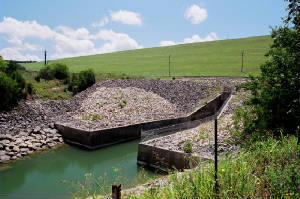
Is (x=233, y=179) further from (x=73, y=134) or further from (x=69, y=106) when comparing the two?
(x=69, y=106)

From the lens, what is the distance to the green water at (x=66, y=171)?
1042 cm

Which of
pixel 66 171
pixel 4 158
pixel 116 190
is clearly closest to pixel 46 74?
pixel 4 158

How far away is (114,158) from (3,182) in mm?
5391

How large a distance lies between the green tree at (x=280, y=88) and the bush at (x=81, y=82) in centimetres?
2133

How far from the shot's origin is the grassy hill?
5331 cm

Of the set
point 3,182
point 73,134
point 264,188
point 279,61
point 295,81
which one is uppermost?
point 279,61

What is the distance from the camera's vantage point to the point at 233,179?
5309 mm

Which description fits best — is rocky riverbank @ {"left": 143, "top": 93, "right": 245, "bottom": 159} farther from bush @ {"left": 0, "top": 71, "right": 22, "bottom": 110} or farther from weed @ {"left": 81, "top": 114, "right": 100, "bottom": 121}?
bush @ {"left": 0, "top": 71, "right": 22, "bottom": 110}

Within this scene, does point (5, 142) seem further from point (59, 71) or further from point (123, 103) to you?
point (59, 71)

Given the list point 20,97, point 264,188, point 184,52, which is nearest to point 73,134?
point 20,97

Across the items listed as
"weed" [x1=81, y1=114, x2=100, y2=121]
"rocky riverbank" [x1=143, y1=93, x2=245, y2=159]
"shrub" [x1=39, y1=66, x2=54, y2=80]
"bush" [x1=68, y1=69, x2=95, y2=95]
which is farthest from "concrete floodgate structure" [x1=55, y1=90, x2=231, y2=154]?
"shrub" [x1=39, y1=66, x2=54, y2=80]

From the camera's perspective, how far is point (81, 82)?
2895 cm

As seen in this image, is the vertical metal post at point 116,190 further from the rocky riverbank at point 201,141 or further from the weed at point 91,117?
the weed at point 91,117

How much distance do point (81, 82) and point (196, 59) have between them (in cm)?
4385
